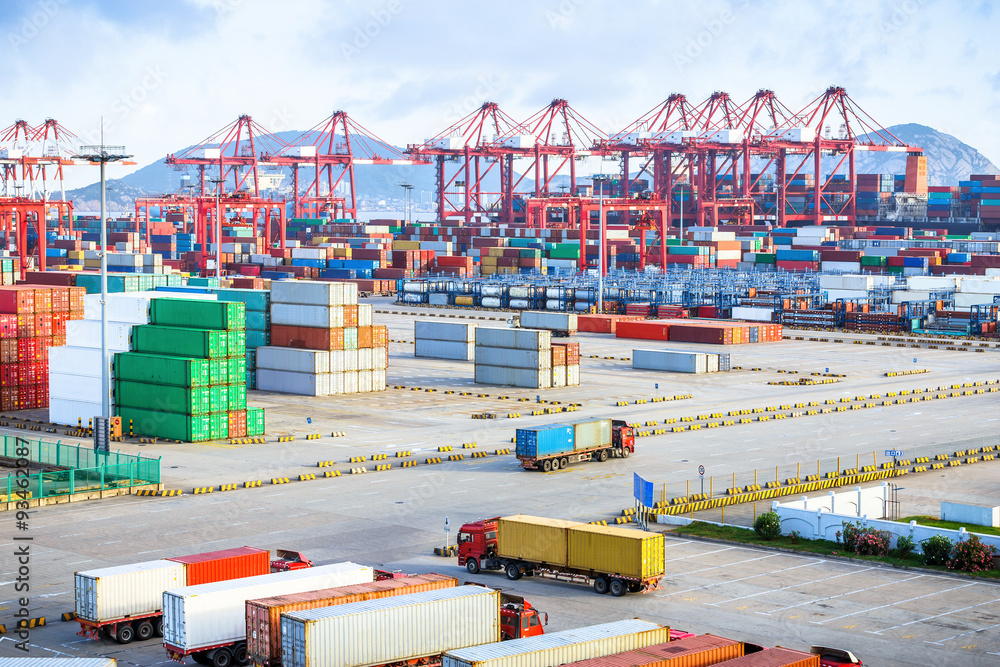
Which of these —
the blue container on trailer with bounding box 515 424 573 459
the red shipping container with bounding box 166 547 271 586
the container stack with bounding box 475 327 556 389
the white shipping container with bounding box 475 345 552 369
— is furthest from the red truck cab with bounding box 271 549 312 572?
the container stack with bounding box 475 327 556 389

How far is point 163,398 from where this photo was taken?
63.8 meters

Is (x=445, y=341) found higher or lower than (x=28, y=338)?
lower

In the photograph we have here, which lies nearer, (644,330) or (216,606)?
(216,606)

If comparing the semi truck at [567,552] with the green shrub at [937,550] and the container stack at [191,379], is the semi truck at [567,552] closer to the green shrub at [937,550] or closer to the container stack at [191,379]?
the green shrub at [937,550]

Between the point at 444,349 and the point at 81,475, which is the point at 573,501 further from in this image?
the point at 444,349

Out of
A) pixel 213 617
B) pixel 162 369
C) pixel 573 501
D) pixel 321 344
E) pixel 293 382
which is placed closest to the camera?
pixel 213 617

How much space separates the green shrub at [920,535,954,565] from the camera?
4012 centimetres

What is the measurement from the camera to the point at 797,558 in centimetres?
4147

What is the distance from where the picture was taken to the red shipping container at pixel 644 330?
11550cm

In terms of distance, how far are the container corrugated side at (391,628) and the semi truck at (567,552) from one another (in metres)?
7.19

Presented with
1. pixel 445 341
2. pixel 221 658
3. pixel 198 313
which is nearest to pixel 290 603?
pixel 221 658

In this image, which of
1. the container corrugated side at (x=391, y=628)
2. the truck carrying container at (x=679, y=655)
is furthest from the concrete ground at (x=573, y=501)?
the truck carrying container at (x=679, y=655)

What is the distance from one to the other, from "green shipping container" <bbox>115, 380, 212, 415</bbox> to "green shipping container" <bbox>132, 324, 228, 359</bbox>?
A: 1.86 metres

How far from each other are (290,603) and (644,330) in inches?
3608
